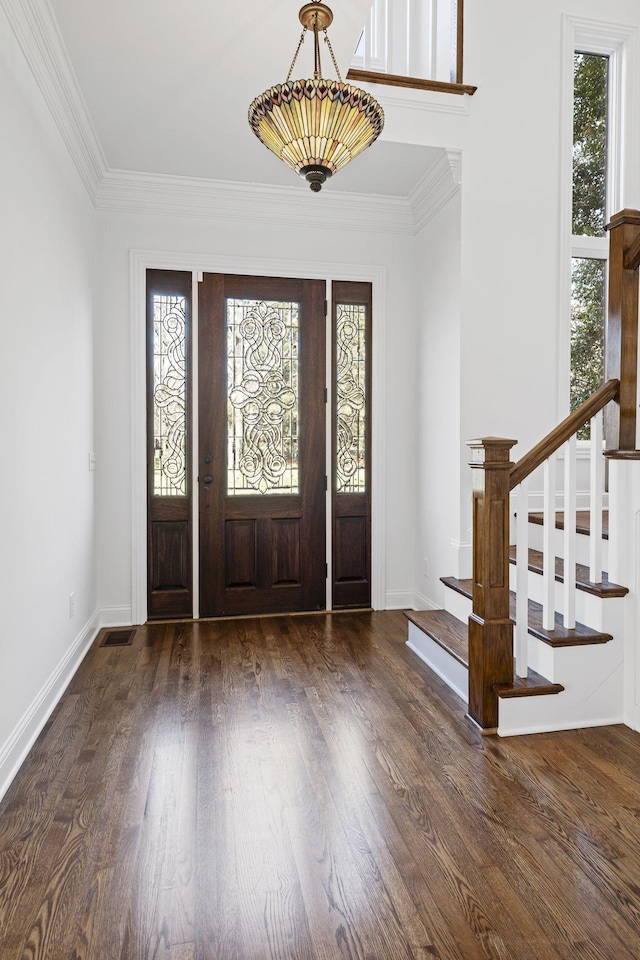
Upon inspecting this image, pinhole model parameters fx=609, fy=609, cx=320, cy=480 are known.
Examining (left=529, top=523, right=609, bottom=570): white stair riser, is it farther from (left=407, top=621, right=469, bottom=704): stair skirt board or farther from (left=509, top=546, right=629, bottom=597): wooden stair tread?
(left=407, top=621, right=469, bottom=704): stair skirt board

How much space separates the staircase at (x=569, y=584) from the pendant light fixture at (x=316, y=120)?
1244 millimetres

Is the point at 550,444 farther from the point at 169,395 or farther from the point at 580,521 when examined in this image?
the point at 169,395

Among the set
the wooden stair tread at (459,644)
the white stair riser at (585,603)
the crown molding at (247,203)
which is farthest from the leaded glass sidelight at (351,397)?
the white stair riser at (585,603)

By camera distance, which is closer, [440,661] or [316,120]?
[316,120]

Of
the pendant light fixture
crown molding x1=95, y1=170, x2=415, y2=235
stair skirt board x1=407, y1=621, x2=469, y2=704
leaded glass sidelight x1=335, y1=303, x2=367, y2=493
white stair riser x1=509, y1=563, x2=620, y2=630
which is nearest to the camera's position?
the pendant light fixture

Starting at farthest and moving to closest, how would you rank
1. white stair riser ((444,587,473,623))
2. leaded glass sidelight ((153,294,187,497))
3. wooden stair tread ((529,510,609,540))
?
leaded glass sidelight ((153,294,187,497)) < white stair riser ((444,587,473,623)) < wooden stair tread ((529,510,609,540))

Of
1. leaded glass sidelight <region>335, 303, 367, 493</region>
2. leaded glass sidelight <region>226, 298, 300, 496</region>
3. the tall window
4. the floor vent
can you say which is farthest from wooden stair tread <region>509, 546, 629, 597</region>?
the floor vent

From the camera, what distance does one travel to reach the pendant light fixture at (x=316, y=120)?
2119mm

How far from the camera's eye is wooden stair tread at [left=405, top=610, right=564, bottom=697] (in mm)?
2557

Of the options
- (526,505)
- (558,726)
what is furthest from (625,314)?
(558,726)

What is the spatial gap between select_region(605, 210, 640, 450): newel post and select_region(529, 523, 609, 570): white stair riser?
60cm

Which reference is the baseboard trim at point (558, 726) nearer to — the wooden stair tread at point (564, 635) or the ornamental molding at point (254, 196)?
the wooden stair tread at point (564, 635)

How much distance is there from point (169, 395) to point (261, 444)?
73cm

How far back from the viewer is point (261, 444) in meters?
4.39
